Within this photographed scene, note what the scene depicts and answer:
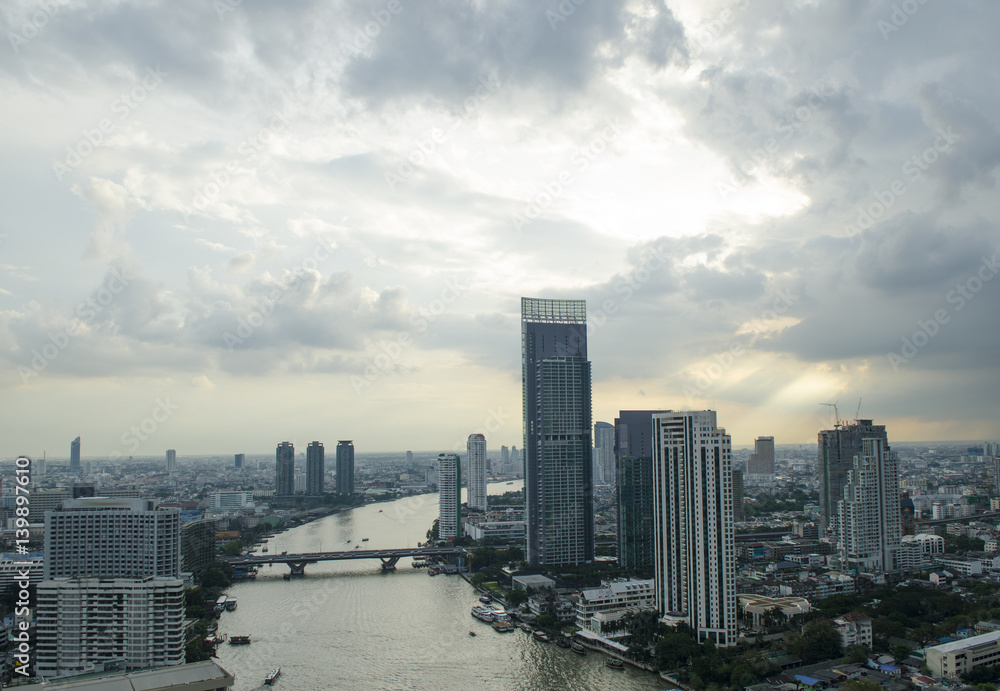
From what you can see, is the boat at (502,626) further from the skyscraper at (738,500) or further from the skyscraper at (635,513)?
the skyscraper at (738,500)

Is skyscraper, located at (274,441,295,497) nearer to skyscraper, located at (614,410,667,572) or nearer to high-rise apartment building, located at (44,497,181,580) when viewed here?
skyscraper, located at (614,410,667,572)

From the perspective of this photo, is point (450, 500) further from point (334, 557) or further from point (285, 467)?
point (285, 467)

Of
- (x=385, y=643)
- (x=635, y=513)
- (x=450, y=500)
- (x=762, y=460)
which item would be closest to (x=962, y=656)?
(x=385, y=643)

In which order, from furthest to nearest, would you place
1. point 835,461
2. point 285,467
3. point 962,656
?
point 285,467
point 835,461
point 962,656

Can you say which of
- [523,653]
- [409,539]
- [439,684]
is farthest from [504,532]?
[439,684]

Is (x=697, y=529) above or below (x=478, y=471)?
above

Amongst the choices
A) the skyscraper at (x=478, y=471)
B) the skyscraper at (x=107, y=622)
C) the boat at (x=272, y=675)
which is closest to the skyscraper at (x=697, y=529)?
the boat at (x=272, y=675)
